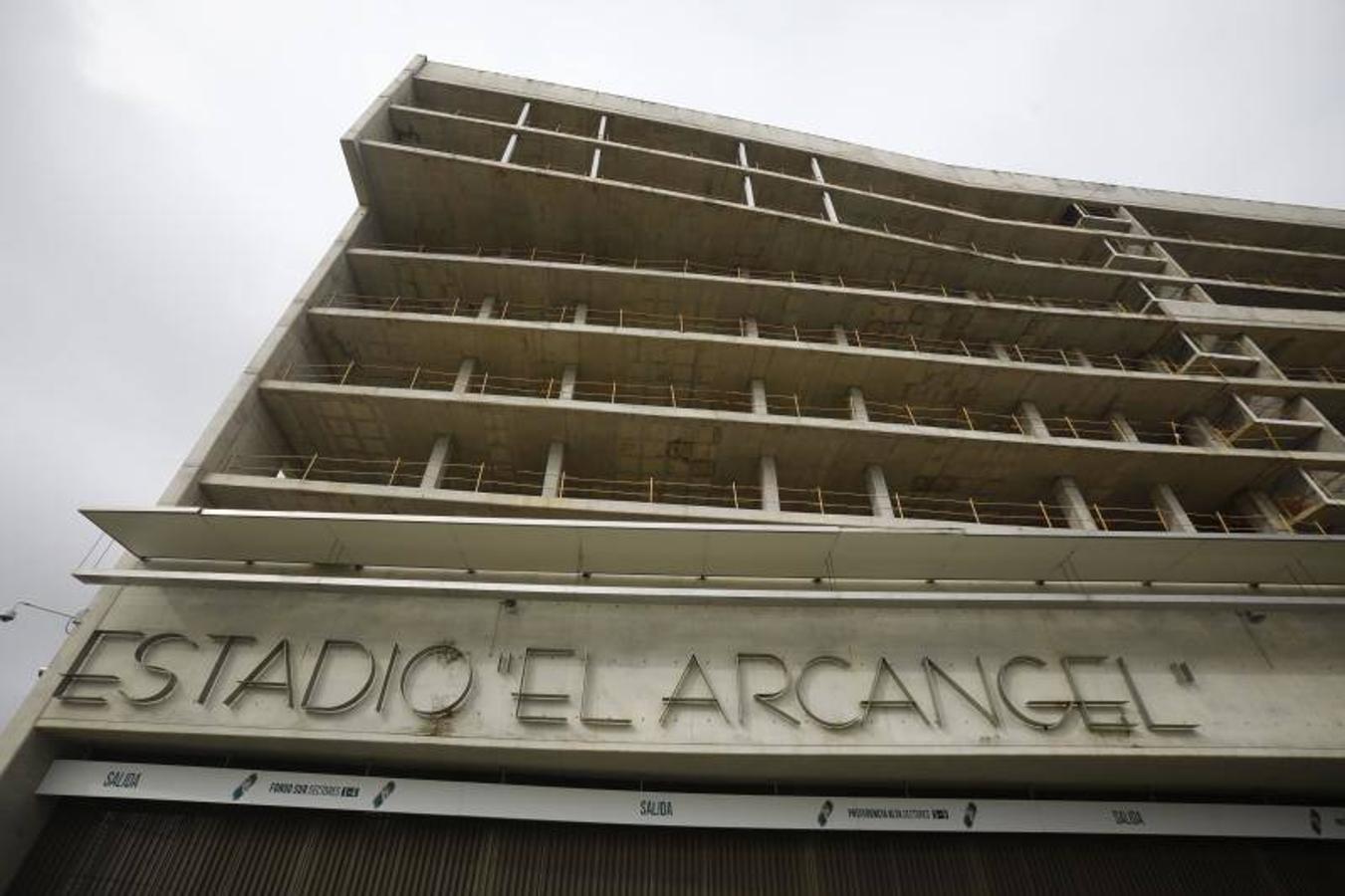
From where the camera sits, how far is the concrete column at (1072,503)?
14143mm

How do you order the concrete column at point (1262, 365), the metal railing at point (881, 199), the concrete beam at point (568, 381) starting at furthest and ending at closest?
the metal railing at point (881, 199)
the concrete column at point (1262, 365)
the concrete beam at point (568, 381)


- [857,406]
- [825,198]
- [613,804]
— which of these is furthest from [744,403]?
[613,804]

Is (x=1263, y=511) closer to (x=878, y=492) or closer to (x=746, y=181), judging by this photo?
(x=878, y=492)

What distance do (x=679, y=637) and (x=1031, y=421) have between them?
11.8 meters

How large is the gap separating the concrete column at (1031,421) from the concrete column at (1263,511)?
468cm

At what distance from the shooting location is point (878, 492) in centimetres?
1420

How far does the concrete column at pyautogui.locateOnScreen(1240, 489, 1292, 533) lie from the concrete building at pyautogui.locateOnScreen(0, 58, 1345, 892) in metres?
0.09

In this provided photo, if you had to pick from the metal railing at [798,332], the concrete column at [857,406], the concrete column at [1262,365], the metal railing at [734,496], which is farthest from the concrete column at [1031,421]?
the concrete column at [1262,365]

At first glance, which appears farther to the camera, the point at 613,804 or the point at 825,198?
the point at 825,198

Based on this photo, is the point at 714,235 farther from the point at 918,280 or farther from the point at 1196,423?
the point at 1196,423

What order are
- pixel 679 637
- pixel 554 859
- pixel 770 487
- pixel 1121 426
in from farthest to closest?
pixel 1121 426 < pixel 770 487 < pixel 679 637 < pixel 554 859

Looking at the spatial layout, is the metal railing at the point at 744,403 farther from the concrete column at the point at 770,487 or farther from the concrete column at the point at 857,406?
the concrete column at the point at 770,487

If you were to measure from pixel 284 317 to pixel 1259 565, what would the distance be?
67.8ft

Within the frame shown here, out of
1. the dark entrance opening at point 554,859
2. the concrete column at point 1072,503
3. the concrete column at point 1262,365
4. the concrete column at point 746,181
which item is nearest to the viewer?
the dark entrance opening at point 554,859
